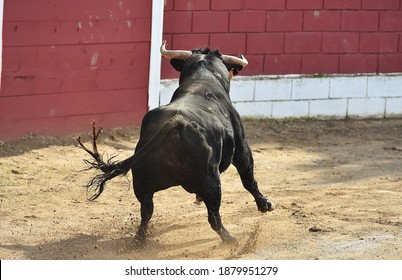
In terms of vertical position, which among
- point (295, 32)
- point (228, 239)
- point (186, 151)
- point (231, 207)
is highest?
point (295, 32)

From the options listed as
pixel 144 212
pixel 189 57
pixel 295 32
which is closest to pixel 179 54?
pixel 189 57

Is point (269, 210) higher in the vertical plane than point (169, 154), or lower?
lower

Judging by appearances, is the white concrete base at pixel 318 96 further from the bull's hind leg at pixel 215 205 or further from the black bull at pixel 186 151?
the bull's hind leg at pixel 215 205

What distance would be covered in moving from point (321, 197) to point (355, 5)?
3884mm

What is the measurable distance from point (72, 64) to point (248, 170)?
3.02m

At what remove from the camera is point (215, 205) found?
722cm

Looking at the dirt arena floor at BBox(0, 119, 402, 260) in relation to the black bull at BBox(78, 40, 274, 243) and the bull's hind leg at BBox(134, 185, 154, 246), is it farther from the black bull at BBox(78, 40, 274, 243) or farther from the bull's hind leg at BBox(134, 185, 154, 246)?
the black bull at BBox(78, 40, 274, 243)

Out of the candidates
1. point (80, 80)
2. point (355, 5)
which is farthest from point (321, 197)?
point (355, 5)

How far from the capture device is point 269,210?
324 inches

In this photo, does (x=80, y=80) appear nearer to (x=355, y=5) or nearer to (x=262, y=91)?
(x=262, y=91)

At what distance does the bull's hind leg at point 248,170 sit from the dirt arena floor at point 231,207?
0.34ft

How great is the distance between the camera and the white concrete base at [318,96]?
1184cm

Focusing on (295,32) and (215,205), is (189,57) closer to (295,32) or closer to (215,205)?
(215,205)

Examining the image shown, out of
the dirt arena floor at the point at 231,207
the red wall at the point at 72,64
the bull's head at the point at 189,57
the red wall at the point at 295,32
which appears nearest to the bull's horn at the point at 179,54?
the bull's head at the point at 189,57
